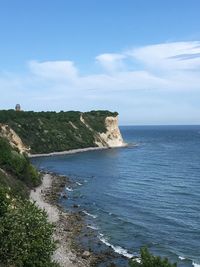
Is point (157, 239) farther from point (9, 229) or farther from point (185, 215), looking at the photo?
point (9, 229)

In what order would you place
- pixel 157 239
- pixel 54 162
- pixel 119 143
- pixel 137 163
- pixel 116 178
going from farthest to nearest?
pixel 119 143
pixel 54 162
pixel 137 163
pixel 116 178
pixel 157 239

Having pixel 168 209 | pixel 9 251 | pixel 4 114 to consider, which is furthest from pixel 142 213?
pixel 4 114

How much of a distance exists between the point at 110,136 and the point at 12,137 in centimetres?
5221

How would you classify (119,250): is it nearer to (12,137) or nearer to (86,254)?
(86,254)

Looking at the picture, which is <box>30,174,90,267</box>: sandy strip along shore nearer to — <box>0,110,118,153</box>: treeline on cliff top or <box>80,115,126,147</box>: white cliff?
<box>0,110,118,153</box>: treeline on cliff top

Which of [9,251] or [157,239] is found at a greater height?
[9,251]

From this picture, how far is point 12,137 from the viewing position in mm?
146500

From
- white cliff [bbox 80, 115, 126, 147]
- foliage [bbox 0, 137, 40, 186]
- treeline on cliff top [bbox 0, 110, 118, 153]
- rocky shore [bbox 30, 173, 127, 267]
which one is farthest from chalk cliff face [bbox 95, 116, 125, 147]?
rocky shore [bbox 30, 173, 127, 267]

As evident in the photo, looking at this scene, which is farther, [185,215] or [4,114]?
[4,114]

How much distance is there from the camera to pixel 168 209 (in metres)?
68.5

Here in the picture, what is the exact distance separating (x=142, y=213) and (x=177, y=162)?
65.9 m

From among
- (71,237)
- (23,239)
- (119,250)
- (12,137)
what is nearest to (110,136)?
(12,137)

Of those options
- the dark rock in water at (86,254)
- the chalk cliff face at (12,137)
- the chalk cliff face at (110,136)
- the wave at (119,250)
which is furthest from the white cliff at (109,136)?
the dark rock in water at (86,254)

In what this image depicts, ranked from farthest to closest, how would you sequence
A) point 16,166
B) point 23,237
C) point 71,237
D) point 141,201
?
point 16,166
point 141,201
point 71,237
point 23,237
